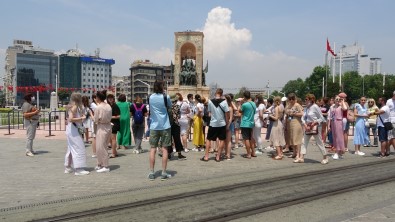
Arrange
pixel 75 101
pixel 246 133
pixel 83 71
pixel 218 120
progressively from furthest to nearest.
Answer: pixel 83 71 → pixel 246 133 → pixel 218 120 → pixel 75 101

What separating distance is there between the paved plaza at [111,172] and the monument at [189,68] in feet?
92.0

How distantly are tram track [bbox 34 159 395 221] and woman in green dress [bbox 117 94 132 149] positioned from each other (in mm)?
5612

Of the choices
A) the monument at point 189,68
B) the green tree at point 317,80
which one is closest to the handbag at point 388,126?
the monument at point 189,68

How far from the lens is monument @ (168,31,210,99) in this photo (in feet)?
133

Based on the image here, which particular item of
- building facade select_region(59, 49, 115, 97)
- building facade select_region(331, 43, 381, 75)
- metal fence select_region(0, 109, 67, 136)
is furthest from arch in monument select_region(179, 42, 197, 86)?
building facade select_region(331, 43, 381, 75)

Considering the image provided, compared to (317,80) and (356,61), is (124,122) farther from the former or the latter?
(356,61)

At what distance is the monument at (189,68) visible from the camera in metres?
40.5

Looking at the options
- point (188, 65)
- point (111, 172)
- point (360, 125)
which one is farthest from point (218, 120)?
point (188, 65)

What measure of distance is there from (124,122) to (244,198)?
6.57 meters

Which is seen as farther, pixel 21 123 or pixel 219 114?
pixel 21 123

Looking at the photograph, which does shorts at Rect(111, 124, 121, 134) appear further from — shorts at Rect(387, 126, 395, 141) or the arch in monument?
the arch in monument

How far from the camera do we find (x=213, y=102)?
33.9 ft

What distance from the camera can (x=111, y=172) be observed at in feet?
28.5

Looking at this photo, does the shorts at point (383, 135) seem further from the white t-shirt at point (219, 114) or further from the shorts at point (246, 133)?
the white t-shirt at point (219, 114)
